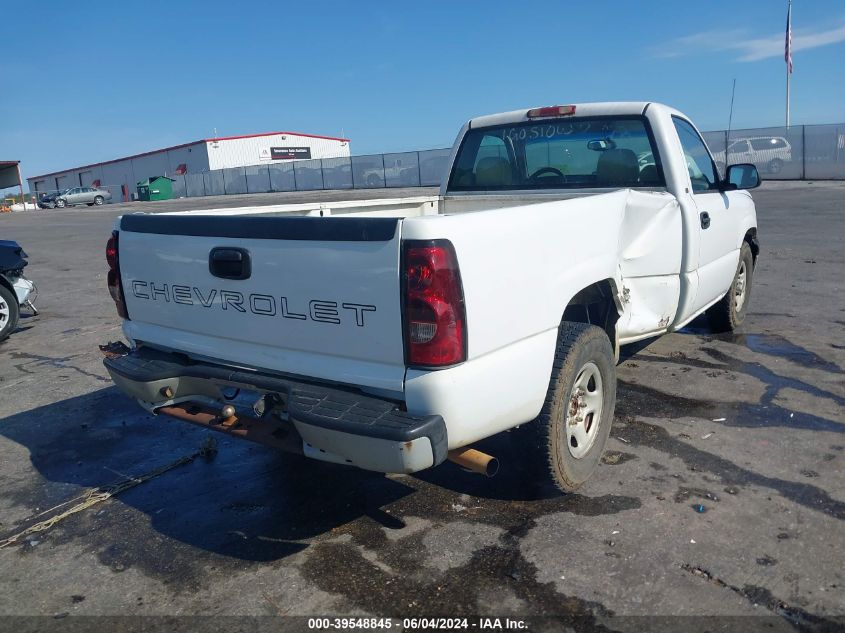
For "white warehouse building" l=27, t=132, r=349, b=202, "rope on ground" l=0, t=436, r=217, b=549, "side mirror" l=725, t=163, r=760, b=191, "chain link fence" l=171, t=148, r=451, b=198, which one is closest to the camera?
"rope on ground" l=0, t=436, r=217, b=549

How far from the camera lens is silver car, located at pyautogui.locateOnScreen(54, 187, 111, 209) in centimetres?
5291

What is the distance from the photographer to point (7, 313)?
809 centimetres

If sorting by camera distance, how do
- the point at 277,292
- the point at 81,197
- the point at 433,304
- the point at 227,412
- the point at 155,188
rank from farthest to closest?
the point at 81,197 < the point at 155,188 < the point at 227,412 < the point at 277,292 < the point at 433,304

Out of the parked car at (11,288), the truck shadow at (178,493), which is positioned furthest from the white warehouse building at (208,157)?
the truck shadow at (178,493)

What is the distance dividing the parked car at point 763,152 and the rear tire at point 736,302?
24172mm

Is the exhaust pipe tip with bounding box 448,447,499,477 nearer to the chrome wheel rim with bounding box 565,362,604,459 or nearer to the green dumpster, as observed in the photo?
the chrome wheel rim with bounding box 565,362,604,459

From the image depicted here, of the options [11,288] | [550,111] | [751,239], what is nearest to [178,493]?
[550,111]

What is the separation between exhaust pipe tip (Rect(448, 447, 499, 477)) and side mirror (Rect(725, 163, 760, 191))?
3737 mm

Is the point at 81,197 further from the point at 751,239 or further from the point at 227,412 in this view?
the point at 227,412

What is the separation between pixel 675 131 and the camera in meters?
5.24

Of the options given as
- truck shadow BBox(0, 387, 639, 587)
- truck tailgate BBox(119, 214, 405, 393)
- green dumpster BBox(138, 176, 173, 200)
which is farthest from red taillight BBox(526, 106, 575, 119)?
green dumpster BBox(138, 176, 173, 200)

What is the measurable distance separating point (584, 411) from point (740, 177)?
3.00 metres

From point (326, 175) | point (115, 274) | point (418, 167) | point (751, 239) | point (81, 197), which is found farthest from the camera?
point (81, 197)

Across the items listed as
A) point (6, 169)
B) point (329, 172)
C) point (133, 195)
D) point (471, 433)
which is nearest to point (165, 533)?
point (471, 433)
